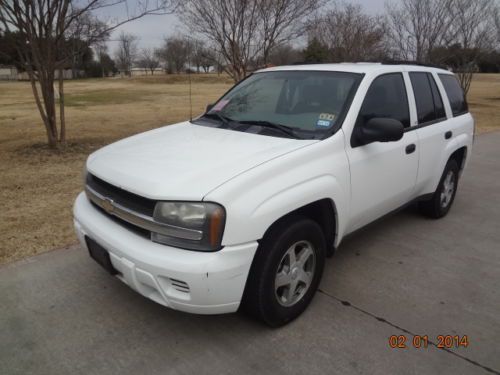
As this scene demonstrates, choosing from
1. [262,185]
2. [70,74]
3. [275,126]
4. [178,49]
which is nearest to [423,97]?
[275,126]

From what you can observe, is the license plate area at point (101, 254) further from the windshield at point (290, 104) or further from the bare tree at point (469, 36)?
the bare tree at point (469, 36)

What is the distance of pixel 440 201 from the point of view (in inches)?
Answer: 184

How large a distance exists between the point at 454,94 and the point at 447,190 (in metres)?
1.07

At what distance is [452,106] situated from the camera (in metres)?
4.57

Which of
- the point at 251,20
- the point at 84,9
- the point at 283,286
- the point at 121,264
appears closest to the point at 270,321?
the point at 283,286

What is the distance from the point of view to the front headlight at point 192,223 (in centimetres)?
225

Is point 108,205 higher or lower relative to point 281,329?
higher

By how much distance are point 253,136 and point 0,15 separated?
20.5 feet

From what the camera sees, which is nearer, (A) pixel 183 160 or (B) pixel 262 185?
(B) pixel 262 185

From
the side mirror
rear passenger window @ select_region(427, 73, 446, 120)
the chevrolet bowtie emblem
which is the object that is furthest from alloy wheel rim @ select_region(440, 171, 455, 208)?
the chevrolet bowtie emblem

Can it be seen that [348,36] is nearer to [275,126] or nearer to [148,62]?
[275,126]

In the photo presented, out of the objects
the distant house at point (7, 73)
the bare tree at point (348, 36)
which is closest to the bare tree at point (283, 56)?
the bare tree at point (348, 36)

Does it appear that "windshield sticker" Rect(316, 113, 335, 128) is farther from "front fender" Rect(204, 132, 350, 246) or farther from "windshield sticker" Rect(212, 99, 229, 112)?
"windshield sticker" Rect(212, 99, 229, 112)

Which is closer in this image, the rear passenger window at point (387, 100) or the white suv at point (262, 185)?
the white suv at point (262, 185)
